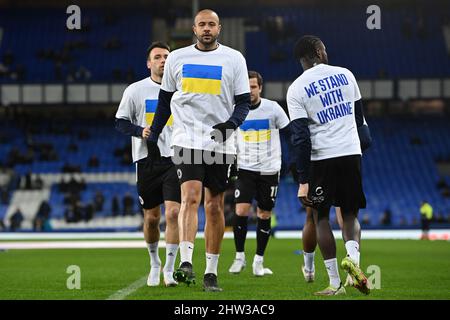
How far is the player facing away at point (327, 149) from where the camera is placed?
25.6 ft

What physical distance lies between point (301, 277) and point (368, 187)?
1248 inches

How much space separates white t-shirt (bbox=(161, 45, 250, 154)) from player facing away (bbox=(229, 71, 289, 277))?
387 centimetres

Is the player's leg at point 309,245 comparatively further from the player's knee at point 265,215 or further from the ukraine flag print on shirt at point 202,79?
the player's knee at point 265,215

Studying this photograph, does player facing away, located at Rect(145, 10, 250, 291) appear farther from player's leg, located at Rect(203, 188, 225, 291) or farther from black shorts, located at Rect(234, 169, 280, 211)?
black shorts, located at Rect(234, 169, 280, 211)

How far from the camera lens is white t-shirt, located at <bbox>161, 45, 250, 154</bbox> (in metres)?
8.09

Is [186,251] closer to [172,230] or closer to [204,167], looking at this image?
[204,167]

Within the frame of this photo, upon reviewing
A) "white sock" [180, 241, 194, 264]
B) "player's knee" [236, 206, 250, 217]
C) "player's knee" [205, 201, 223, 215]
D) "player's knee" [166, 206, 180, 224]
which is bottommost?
"player's knee" [236, 206, 250, 217]

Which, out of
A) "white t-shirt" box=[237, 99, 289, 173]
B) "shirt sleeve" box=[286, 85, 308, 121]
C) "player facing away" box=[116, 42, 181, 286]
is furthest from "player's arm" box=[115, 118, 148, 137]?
"white t-shirt" box=[237, 99, 289, 173]

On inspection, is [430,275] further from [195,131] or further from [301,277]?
[195,131]

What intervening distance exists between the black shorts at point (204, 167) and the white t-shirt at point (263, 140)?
394 centimetres

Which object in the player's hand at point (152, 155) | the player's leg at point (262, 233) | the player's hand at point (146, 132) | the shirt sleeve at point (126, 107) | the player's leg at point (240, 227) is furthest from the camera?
the player's leg at point (240, 227)

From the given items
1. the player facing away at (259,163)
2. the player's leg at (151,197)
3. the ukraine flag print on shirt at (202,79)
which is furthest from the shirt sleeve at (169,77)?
the player facing away at (259,163)

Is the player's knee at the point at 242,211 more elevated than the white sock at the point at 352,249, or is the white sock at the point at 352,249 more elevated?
the white sock at the point at 352,249
